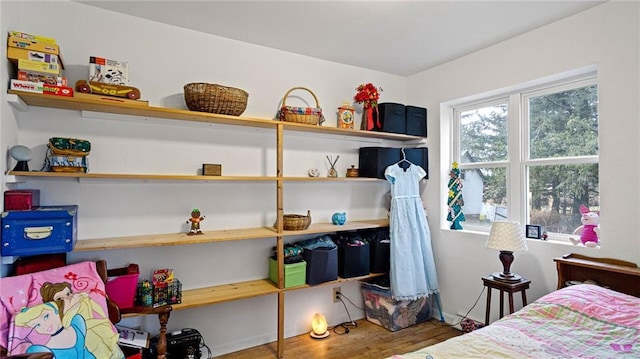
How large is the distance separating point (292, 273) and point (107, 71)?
73.3 inches

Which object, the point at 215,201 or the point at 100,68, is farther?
the point at 215,201

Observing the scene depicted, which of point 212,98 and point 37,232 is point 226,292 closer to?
point 37,232

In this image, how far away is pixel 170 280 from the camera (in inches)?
84.7

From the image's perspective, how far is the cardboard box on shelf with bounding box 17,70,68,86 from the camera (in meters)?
1.74

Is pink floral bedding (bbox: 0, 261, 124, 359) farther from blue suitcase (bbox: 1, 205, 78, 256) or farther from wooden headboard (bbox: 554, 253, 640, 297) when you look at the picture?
wooden headboard (bbox: 554, 253, 640, 297)

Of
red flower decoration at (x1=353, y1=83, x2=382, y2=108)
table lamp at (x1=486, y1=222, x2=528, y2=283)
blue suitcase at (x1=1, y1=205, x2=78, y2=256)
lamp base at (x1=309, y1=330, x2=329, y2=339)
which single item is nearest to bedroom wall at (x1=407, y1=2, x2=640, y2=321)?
table lamp at (x1=486, y1=222, x2=528, y2=283)

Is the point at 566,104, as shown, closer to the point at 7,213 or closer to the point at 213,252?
the point at 213,252

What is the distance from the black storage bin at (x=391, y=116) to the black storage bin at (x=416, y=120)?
103 millimetres

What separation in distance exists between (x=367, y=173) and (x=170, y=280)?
1.88 metres

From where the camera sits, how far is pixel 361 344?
2689mm

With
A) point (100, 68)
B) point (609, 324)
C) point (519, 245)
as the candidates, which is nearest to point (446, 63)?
point (519, 245)

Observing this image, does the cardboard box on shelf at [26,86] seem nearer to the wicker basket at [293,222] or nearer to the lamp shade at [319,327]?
the wicker basket at [293,222]

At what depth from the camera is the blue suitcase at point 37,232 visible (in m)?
1.62

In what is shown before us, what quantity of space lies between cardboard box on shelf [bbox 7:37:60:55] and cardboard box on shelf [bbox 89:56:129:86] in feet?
0.60
